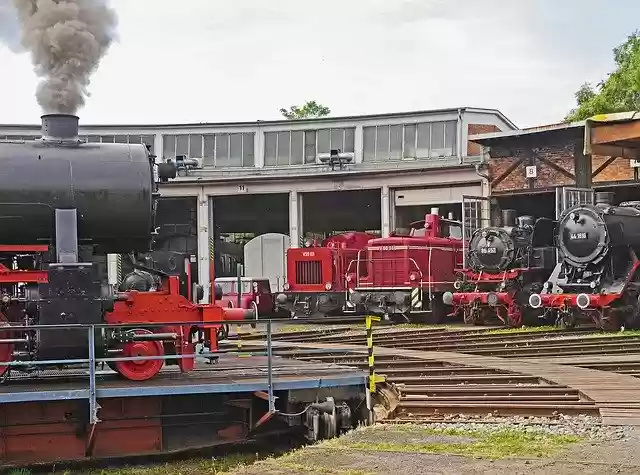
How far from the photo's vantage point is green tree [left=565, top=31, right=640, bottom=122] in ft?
139

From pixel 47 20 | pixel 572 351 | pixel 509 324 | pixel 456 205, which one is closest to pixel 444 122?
pixel 456 205

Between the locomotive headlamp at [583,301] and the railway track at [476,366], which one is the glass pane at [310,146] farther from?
the locomotive headlamp at [583,301]

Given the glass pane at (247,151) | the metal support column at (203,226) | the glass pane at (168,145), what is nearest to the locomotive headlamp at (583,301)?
the metal support column at (203,226)

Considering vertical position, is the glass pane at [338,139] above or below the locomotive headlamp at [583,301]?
above

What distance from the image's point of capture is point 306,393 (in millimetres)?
9922

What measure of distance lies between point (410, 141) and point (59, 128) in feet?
78.0

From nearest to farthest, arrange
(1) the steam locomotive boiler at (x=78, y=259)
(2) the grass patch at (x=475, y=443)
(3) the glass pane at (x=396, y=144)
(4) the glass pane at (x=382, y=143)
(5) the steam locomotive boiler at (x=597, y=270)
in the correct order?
1. (2) the grass patch at (x=475, y=443)
2. (1) the steam locomotive boiler at (x=78, y=259)
3. (5) the steam locomotive boiler at (x=597, y=270)
4. (3) the glass pane at (x=396, y=144)
5. (4) the glass pane at (x=382, y=143)

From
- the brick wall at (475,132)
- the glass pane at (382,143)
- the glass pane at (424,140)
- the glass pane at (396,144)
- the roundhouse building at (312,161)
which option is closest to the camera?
the roundhouse building at (312,161)

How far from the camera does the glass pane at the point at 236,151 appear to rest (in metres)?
35.2

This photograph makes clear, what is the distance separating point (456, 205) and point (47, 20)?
880 inches

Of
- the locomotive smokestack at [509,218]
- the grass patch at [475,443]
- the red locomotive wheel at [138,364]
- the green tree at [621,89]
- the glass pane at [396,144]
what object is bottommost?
the grass patch at [475,443]

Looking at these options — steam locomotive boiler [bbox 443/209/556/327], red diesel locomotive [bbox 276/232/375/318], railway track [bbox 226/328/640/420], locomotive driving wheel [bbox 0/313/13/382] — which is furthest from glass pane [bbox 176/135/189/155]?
locomotive driving wheel [bbox 0/313/13/382]

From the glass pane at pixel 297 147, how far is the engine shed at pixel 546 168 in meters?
8.07

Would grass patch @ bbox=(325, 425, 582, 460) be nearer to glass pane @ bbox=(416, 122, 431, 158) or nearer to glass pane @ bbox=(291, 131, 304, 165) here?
glass pane @ bbox=(416, 122, 431, 158)
